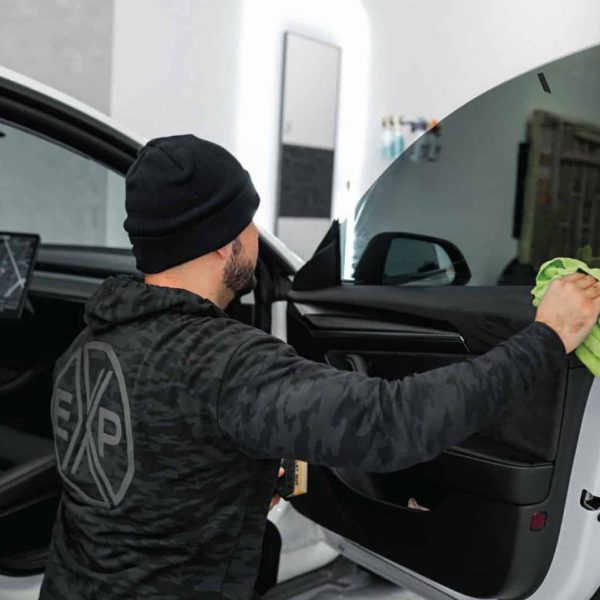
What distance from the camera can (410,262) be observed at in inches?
56.6

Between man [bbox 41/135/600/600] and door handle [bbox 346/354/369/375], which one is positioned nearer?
man [bbox 41/135/600/600]

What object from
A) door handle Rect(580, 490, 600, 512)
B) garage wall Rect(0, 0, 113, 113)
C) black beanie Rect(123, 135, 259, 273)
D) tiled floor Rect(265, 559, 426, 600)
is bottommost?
tiled floor Rect(265, 559, 426, 600)

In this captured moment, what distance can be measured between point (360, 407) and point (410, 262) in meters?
0.58

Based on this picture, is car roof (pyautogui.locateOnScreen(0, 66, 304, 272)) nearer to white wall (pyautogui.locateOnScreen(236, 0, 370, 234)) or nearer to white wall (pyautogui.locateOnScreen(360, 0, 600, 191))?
white wall (pyautogui.locateOnScreen(236, 0, 370, 234))

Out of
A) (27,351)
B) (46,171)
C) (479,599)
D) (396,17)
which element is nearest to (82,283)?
(27,351)

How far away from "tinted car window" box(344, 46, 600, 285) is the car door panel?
0.10 m

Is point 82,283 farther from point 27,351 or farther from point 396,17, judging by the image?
point 396,17

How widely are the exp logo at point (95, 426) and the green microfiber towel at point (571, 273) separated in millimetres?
558

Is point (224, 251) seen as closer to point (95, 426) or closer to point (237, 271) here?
point (237, 271)

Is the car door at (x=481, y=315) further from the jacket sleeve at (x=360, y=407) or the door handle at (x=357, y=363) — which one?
the jacket sleeve at (x=360, y=407)

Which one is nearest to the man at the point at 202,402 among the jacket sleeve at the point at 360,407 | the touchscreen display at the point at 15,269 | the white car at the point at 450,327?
the jacket sleeve at the point at 360,407

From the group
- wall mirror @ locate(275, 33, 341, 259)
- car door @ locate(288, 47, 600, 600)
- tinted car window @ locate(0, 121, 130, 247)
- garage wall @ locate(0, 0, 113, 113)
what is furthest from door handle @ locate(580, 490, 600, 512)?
wall mirror @ locate(275, 33, 341, 259)

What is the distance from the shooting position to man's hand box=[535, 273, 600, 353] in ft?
3.18

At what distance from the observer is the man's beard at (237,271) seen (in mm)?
1051
